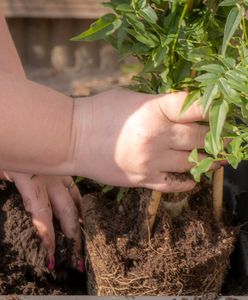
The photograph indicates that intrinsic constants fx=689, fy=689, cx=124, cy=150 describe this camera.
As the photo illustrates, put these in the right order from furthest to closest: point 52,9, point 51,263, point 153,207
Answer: point 52,9 < point 51,263 < point 153,207

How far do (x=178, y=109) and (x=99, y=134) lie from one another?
0.48 ft

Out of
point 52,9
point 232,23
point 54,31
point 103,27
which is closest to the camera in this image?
point 232,23

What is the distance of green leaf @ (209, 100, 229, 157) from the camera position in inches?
41.6

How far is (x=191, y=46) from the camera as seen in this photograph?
1.12 m

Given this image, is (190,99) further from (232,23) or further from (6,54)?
(6,54)

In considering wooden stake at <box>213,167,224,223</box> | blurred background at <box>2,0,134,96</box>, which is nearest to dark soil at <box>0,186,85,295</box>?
wooden stake at <box>213,167,224,223</box>

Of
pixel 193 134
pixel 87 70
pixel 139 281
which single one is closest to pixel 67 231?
pixel 139 281

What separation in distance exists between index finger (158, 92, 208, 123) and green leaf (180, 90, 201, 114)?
20 millimetres

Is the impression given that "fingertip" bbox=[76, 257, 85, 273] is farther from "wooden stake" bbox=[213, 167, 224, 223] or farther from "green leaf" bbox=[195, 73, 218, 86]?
"green leaf" bbox=[195, 73, 218, 86]

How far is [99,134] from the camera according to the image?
3.93ft

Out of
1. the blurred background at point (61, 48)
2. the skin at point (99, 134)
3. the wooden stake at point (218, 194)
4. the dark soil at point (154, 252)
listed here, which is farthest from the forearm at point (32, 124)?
the blurred background at point (61, 48)

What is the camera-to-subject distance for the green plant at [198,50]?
1.01 m

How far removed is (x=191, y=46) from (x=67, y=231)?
0.58 metres

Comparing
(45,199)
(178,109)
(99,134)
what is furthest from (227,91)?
(45,199)
